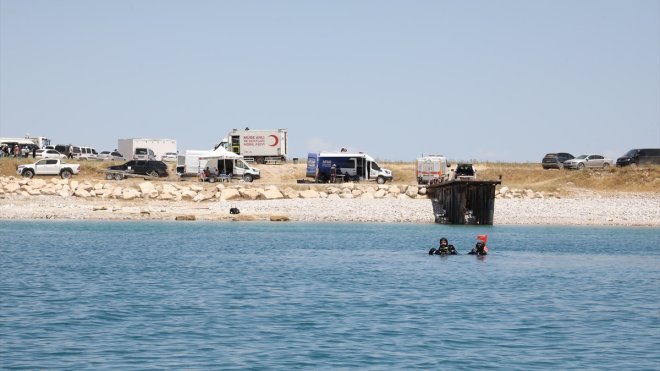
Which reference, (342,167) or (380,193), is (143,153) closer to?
(342,167)

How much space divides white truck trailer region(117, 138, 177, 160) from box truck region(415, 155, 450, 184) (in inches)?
1306

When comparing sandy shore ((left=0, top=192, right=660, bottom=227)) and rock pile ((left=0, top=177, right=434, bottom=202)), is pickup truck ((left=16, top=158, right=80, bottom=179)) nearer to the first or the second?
rock pile ((left=0, top=177, right=434, bottom=202))

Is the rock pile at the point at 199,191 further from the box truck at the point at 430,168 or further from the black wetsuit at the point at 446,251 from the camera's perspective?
the black wetsuit at the point at 446,251

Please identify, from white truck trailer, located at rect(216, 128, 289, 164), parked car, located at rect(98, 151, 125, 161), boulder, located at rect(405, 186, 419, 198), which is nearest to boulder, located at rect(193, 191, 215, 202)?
boulder, located at rect(405, 186, 419, 198)

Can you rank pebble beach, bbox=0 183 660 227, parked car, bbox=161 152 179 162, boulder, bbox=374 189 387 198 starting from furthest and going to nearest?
parked car, bbox=161 152 179 162 → boulder, bbox=374 189 387 198 → pebble beach, bbox=0 183 660 227

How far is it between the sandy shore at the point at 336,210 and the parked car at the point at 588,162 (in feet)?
46.3

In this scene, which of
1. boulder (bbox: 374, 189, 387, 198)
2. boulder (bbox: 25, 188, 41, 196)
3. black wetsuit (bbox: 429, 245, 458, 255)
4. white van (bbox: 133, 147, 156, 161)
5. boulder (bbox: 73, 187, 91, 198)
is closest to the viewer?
black wetsuit (bbox: 429, 245, 458, 255)

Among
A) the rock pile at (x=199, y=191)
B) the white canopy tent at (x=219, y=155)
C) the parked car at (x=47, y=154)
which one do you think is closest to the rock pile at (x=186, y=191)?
the rock pile at (x=199, y=191)

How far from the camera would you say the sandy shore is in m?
67.8

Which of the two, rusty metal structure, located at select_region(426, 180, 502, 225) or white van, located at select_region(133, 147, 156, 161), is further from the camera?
white van, located at select_region(133, 147, 156, 161)

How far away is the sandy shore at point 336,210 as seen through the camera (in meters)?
67.8

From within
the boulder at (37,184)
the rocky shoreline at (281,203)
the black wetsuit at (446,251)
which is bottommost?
the black wetsuit at (446,251)

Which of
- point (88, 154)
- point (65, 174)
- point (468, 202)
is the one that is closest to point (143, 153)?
point (88, 154)

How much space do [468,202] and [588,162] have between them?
30.7 meters
